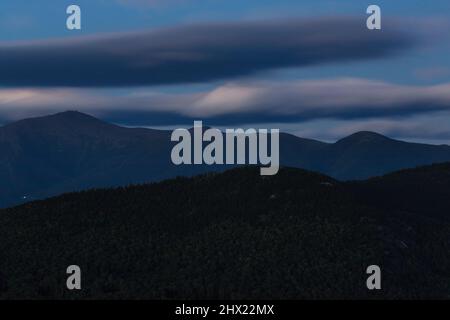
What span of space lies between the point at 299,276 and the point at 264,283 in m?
8.98
